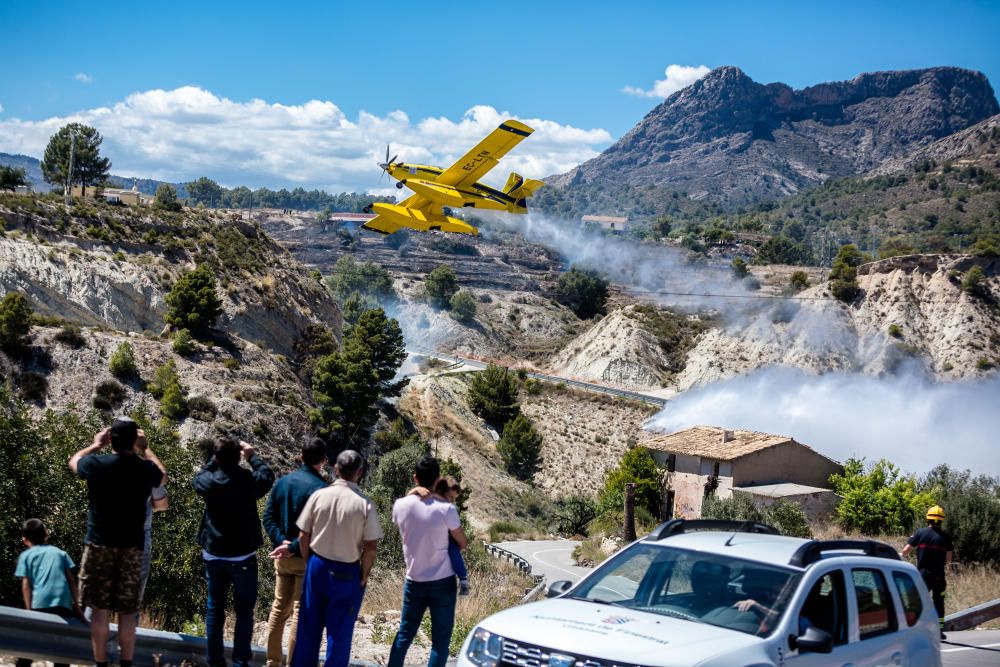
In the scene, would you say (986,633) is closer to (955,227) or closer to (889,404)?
(889,404)

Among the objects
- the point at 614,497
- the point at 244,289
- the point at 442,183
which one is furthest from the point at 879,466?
the point at 244,289

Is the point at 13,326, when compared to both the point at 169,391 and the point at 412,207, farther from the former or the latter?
the point at 412,207

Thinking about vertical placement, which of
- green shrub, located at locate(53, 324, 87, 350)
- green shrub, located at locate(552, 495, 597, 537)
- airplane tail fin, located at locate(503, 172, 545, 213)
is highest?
airplane tail fin, located at locate(503, 172, 545, 213)

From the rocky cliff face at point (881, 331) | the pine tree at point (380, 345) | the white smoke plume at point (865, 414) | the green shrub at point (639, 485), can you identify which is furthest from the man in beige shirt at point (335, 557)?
the rocky cliff face at point (881, 331)

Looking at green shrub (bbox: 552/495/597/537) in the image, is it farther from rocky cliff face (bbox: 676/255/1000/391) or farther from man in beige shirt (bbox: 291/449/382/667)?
man in beige shirt (bbox: 291/449/382/667)

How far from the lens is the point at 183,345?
2160 inches

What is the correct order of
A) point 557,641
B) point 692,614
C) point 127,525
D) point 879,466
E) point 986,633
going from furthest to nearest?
point 879,466, point 986,633, point 127,525, point 692,614, point 557,641

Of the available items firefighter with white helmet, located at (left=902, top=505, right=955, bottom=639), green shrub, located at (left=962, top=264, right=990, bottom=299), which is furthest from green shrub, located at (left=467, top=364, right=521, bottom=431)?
firefighter with white helmet, located at (left=902, top=505, right=955, bottom=639)

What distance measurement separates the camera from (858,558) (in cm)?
733

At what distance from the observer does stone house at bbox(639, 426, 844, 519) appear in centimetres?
5072

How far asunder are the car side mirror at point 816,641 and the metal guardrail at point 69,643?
4480 mm

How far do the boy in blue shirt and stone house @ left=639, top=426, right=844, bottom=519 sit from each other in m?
43.3

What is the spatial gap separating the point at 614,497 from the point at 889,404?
3907 cm

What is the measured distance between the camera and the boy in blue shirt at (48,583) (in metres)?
7.31
